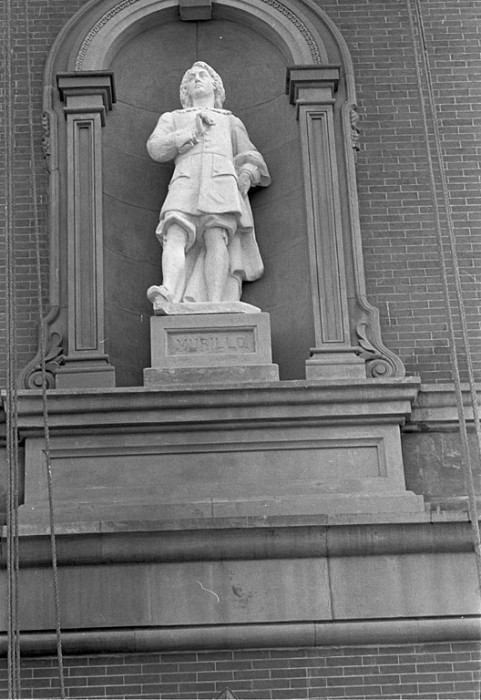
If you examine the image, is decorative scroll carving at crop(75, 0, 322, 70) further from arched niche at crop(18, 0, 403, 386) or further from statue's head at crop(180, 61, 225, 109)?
statue's head at crop(180, 61, 225, 109)

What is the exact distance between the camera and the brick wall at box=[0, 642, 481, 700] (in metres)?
12.2

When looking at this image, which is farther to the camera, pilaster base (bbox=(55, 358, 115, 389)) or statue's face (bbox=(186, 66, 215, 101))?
statue's face (bbox=(186, 66, 215, 101))

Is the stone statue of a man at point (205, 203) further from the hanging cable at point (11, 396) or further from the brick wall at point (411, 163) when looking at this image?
the hanging cable at point (11, 396)

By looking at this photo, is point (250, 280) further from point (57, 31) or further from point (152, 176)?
point (57, 31)

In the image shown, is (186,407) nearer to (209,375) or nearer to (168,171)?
(209,375)

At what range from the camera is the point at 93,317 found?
45.2 ft

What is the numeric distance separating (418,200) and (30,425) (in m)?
3.64

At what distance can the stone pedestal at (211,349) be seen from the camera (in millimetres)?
13406

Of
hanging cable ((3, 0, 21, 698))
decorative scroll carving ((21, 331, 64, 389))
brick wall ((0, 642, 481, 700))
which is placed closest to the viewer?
hanging cable ((3, 0, 21, 698))

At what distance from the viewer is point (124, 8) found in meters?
15.2

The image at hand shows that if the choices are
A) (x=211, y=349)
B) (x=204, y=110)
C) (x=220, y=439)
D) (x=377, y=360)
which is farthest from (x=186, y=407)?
(x=204, y=110)

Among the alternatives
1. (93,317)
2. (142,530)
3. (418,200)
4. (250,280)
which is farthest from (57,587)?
(418,200)

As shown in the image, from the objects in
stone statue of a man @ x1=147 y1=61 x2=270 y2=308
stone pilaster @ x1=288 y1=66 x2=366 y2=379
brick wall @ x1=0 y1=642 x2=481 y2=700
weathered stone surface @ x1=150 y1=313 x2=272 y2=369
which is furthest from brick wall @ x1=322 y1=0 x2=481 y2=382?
brick wall @ x1=0 y1=642 x2=481 y2=700

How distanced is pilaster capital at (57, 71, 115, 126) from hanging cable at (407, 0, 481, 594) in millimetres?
2515
